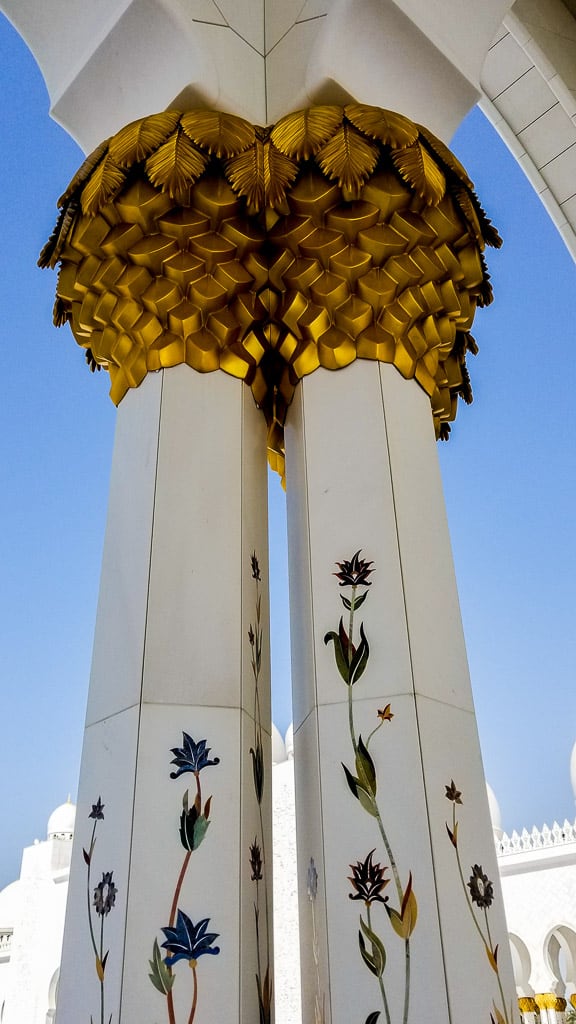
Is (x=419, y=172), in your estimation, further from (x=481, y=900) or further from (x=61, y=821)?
(x=61, y=821)

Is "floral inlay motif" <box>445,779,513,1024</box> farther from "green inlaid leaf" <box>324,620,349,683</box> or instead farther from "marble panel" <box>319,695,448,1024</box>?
"green inlaid leaf" <box>324,620,349,683</box>

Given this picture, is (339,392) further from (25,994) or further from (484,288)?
(25,994)

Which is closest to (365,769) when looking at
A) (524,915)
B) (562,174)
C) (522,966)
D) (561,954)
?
(562,174)

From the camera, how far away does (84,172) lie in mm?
1840

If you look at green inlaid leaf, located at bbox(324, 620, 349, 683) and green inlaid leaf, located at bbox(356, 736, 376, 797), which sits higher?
green inlaid leaf, located at bbox(324, 620, 349, 683)

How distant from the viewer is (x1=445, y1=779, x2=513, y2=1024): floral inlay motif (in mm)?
1258

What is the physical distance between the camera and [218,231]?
1.75 metres

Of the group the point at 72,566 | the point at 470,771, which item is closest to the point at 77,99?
the point at 470,771

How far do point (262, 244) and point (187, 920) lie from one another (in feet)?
4.02

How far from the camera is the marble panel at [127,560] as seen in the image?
1450 mm

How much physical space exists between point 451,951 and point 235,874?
0.32 m

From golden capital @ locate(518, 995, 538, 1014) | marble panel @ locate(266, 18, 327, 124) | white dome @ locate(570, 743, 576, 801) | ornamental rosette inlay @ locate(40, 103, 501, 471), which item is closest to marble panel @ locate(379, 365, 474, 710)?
ornamental rosette inlay @ locate(40, 103, 501, 471)

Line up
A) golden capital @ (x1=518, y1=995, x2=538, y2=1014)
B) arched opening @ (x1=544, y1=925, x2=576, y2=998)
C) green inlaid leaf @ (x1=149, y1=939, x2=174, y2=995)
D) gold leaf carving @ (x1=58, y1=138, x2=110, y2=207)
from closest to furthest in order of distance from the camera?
1. green inlaid leaf @ (x1=149, y1=939, x2=174, y2=995)
2. gold leaf carving @ (x1=58, y1=138, x2=110, y2=207)
3. golden capital @ (x1=518, y1=995, x2=538, y2=1014)
4. arched opening @ (x1=544, y1=925, x2=576, y2=998)

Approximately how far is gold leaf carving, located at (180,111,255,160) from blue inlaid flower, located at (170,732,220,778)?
1102 mm
